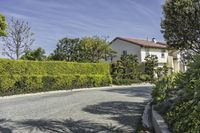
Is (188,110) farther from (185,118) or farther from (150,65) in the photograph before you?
(150,65)

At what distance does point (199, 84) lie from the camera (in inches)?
297

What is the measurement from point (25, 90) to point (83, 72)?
978 centimetres

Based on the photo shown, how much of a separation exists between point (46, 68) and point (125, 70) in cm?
1599

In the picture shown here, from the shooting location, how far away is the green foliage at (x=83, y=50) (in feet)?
170

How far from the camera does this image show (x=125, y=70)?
45031mm

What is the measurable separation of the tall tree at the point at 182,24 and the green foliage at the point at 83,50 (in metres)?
30.6

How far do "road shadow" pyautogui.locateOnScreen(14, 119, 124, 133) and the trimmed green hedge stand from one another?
14.5m

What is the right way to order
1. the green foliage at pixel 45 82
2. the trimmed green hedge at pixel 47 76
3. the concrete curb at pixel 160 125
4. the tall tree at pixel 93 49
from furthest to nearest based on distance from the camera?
the tall tree at pixel 93 49, the trimmed green hedge at pixel 47 76, the green foliage at pixel 45 82, the concrete curb at pixel 160 125

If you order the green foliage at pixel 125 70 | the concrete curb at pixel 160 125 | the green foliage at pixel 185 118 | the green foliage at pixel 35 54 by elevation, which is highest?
the green foliage at pixel 35 54

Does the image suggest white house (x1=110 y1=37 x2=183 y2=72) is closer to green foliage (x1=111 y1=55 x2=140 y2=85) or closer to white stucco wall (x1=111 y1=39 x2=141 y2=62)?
white stucco wall (x1=111 y1=39 x2=141 y2=62)

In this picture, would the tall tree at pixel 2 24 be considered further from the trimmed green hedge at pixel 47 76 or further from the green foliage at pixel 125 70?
the green foliage at pixel 125 70

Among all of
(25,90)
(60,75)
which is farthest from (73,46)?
(25,90)

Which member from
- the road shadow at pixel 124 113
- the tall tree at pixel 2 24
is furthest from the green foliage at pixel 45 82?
the road shadow at pixel 124 113

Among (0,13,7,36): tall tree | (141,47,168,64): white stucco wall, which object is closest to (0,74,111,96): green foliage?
(0,13,7,36): tall tree
